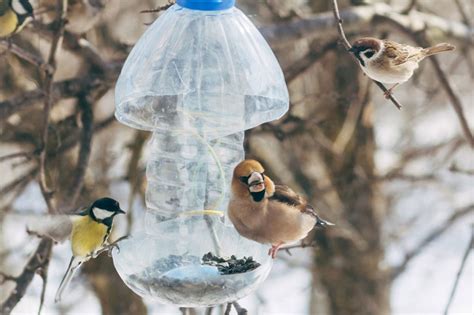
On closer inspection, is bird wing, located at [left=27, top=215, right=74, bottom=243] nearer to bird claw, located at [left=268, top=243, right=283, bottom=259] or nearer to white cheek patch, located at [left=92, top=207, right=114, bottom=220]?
white cheek patch, located at [left=92, top=207, right=114, bottom=220]

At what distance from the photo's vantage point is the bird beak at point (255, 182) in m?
3.04

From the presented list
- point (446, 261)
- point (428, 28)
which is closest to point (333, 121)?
point (428, 28)

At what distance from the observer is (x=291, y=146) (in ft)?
21.4

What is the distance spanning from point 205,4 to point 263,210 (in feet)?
2.39

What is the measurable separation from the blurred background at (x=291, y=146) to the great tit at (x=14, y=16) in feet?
0.27

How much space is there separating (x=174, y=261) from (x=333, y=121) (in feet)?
12.7

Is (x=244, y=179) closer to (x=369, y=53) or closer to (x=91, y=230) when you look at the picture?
(x=369, y=53)

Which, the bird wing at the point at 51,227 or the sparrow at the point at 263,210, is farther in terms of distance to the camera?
the bird wing at the point at 51,227

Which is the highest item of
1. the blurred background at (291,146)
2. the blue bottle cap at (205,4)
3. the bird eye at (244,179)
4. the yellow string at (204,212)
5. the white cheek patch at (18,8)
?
the blue bottle cap at (205,4)

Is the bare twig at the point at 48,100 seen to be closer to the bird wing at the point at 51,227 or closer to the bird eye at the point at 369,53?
the bird wing at the point at 51,227

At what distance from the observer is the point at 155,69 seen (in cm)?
322

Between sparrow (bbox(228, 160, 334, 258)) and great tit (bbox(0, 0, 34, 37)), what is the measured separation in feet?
5.83

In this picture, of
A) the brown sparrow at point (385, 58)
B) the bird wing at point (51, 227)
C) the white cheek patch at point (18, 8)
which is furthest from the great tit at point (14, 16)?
the brown sparrow at point (385, 58)

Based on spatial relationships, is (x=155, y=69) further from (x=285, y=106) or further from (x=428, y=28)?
(x=428, y=28)
